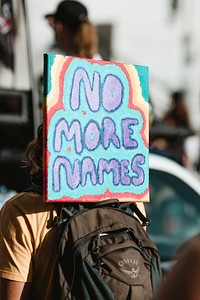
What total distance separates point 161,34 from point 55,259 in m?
20.4

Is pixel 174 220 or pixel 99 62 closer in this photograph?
pixel 99 62

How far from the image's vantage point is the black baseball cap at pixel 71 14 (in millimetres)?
5309

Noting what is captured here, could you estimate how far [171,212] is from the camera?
557 centimetres

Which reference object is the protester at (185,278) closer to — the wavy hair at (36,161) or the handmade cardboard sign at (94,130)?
the handmade cardboard sign at (94,130)

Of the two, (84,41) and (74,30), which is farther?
(74,30)

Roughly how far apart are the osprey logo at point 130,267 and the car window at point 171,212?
1992 mm

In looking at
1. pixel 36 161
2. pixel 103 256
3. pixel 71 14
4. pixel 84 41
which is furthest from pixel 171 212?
pixel 103 256

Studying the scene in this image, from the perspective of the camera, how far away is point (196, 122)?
933 inches

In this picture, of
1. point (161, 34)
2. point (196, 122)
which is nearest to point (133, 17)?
point (161, 34)

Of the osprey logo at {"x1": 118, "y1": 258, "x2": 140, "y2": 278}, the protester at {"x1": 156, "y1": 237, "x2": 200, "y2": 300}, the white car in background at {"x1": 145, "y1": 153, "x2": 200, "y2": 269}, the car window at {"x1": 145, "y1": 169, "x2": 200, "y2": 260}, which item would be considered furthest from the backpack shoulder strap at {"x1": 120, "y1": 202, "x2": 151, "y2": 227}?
the car window at {"x1": 145, "y1": 169, "x2": 200, "y2": 260}

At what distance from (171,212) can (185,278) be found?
3.60 metres

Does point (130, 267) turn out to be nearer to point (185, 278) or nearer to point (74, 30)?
point (185, 278)

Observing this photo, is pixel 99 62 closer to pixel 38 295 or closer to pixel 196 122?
pixel 38 295

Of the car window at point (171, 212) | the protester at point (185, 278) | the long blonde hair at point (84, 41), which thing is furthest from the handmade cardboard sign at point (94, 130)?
the long blonde hair at point (84, 41)
